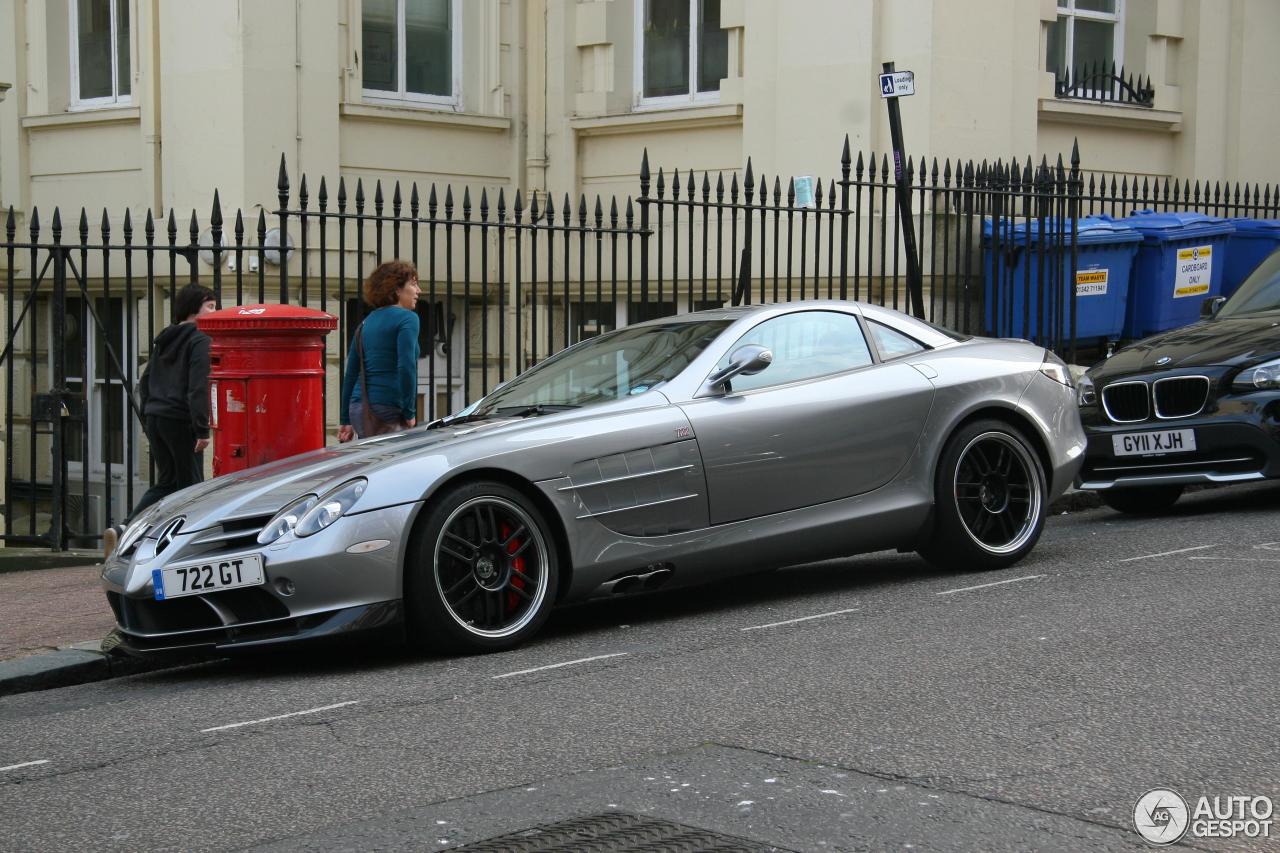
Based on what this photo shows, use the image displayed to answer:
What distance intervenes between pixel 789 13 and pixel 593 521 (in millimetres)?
9195

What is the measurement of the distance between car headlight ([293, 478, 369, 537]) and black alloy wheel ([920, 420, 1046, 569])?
10.1ft

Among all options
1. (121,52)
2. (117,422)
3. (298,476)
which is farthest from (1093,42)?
(298,476)

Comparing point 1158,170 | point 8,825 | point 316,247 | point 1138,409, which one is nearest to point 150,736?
point 8,825

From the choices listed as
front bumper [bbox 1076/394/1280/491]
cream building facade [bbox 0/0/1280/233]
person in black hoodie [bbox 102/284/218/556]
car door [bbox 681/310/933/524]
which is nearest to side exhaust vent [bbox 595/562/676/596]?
car door [bbox 681/310/933/524]

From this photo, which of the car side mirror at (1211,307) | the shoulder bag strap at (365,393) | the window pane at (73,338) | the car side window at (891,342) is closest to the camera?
the car side window at (891,342)

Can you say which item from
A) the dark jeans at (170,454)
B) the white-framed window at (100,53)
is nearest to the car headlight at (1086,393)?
the dark jeans at (170,454)

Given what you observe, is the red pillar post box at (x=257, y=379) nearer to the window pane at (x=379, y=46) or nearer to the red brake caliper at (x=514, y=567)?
the red brake caliper at (x=514, y=567)

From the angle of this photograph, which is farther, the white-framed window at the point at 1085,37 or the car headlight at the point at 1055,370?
the white-framed window at the point at 1085,37

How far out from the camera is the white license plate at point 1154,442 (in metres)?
10.3

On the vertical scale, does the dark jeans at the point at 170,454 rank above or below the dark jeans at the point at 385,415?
below

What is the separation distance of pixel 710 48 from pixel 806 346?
8.90m

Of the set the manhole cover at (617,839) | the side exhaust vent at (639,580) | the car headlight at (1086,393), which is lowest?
the manhole cover at (617,839)

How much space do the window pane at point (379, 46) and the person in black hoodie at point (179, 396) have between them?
6204 millimetres

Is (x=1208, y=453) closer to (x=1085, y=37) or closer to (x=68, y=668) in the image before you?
(x=68, y=668)
